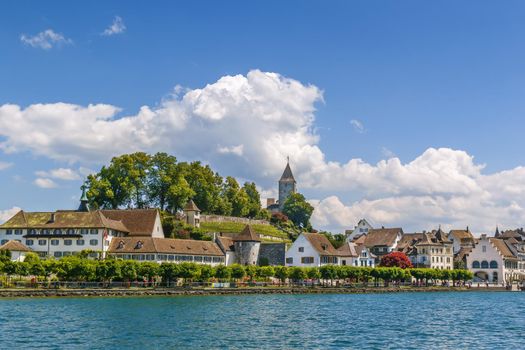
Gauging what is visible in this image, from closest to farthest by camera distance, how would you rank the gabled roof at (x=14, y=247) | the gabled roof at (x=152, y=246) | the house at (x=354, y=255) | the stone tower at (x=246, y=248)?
the gabled roof at (x=14, y=247) → the gabled roof at (x=152, y=246) → the stone tower at (x=246, y=248) → the house at (x=354, y=255)

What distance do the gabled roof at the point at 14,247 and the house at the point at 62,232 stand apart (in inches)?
132

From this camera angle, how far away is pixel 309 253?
119062 millimetres

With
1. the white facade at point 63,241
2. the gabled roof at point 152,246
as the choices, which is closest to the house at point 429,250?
the gabled roof at point 152,246

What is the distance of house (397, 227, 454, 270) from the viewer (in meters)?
139

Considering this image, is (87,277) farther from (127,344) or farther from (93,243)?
(127,344)

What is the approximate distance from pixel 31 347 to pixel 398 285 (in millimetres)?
84689

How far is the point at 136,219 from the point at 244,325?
61947 mm

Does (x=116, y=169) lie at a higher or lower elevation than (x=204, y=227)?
higher

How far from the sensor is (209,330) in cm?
4778

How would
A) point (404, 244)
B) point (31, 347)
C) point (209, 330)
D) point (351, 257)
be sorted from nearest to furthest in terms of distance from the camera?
1. point (31, 347)
2. point (209, 330)
3. point (351, 257)
4. point (404, 244)

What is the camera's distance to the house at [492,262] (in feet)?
450

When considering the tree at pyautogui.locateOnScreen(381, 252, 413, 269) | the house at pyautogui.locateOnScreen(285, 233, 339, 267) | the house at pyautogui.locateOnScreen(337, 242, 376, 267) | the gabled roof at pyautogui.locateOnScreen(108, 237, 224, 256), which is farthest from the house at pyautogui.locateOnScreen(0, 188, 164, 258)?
the tree at pyautogui.locateOnScreen(381, 252, 413, 269)

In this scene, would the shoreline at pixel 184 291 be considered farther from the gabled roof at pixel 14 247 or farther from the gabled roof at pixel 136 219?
the gabled roof at pixel 136 219

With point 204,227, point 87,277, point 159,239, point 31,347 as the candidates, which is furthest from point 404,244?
point 31,347
